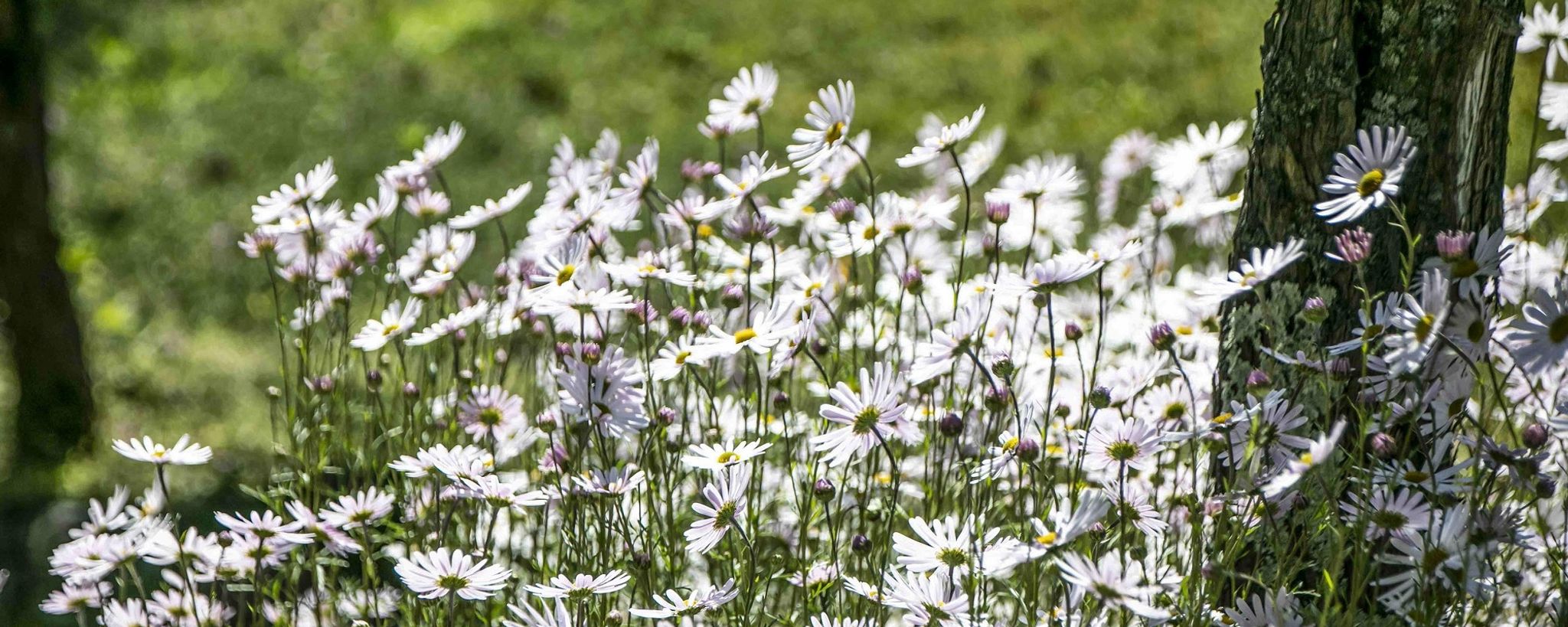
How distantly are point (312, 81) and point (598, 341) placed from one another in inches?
271

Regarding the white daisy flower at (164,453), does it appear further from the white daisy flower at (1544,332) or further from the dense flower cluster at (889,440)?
the white daisy flower at (1544,332)

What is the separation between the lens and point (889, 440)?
2090 mm

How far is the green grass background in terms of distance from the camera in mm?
5797

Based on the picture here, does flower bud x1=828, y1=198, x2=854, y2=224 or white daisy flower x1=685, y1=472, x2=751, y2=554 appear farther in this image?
flower bud x1=828, y1=198, x2=854, y2=224

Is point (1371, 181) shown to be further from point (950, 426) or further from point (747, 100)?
point (747, 100)

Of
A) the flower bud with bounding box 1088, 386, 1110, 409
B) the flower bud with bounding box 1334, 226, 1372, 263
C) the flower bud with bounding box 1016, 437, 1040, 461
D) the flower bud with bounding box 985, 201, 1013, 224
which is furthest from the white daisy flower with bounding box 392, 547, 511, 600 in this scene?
the flower bud with bounding box 1334, 226, 1372, 263

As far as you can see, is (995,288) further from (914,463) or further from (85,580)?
(85,580)

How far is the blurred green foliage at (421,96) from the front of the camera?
5836mm

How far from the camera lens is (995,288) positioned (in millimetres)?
1674

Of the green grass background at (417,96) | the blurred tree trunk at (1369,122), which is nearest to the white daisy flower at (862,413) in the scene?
the blurred tree trunk at (1369,122)

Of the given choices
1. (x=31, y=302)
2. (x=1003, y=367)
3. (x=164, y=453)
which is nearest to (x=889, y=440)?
(x=1003, y=367)

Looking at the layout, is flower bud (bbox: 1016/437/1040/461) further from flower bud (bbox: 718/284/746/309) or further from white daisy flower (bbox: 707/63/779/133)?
white daisy flower (bbox: 707/63/779/133)

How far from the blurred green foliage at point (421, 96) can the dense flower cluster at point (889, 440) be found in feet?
9.47

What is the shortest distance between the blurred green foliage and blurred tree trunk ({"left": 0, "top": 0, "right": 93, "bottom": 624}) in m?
0.20
